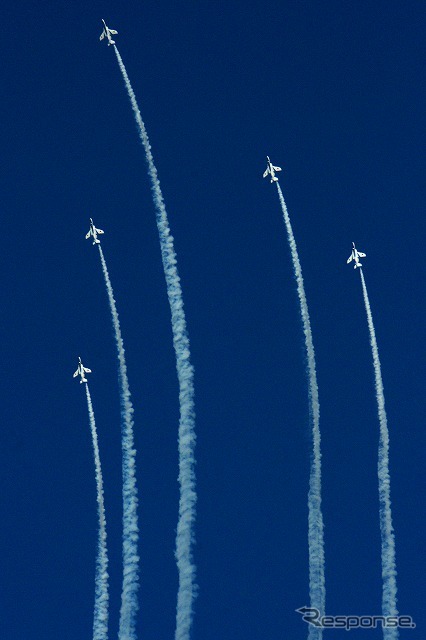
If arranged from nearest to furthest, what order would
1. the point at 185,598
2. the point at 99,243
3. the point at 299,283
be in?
the point at 185,598 < the point at 299,283 < the point at 99,243

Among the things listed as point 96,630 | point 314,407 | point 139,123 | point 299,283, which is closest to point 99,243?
point 139,123

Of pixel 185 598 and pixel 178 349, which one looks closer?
pixel 185 598

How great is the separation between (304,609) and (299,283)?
906 inches

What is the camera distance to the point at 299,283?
79438 millimetres

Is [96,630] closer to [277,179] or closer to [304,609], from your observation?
[304,609]

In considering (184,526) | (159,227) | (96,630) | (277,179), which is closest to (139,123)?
(159,227)

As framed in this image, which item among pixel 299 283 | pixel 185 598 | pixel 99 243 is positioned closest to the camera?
pixel 185 598

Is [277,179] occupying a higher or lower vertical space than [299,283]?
higher

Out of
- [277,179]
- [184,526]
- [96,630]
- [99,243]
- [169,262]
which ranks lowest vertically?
[96,630]

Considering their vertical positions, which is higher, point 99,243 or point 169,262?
point 99,243

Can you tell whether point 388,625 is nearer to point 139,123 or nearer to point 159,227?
point 159,227

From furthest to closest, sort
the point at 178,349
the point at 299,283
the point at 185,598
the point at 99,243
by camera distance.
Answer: the point at 99,243
the point at 299,283
the point at 178,349
the point at 185,598

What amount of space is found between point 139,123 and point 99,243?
1072cm

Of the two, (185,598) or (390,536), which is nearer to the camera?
(185,598)
